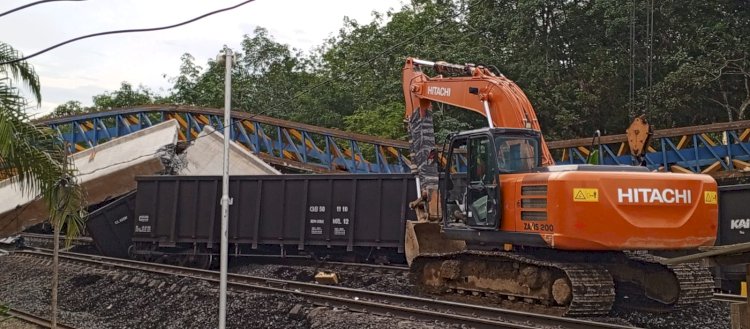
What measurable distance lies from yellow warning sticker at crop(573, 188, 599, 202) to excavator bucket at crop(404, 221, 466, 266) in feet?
13.7

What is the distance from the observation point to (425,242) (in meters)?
14.1

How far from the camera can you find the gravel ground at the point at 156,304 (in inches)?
427

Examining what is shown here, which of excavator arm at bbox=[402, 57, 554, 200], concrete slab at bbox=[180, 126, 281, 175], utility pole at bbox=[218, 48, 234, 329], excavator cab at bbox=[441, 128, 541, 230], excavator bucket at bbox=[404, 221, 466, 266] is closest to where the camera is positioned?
utility pole at bbox=[218, 48, 234, 329]

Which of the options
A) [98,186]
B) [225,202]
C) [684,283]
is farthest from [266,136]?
[225,202]

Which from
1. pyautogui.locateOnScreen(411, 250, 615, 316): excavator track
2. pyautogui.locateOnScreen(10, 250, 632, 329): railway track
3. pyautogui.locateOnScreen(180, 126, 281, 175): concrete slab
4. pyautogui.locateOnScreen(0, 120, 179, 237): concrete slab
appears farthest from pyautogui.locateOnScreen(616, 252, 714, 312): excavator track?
pyautogui.locateOnScreen(180, 126, 281, 175): concrete slab

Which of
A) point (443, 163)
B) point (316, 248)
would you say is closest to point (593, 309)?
point (443, 163)

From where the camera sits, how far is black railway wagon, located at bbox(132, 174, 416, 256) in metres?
17.0

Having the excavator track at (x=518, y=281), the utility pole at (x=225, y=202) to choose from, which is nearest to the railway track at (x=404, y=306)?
the excavator track at (x=518, y=281)

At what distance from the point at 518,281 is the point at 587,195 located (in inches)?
78.7

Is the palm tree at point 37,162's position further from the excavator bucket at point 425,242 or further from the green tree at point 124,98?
the green tree at point 124,98

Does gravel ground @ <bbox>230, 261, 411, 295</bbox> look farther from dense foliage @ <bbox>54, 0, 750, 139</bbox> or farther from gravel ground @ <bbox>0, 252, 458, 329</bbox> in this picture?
dense foliage @ <bbox>54, 0, 750, 139</bbox>

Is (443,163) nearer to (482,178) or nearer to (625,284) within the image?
(482,178)

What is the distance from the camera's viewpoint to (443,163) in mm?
12602

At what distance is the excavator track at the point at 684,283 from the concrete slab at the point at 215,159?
16.1m
